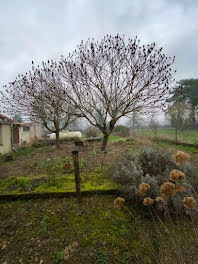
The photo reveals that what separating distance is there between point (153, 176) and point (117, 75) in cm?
425

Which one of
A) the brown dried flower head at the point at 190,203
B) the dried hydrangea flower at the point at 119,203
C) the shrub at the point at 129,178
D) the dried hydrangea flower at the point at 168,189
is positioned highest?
the dried hydrangea flower at the point at 168,189

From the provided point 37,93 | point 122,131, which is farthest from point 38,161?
point 122,131

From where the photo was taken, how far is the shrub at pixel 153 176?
2148 mm

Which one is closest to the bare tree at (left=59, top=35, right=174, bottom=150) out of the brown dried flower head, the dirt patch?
the dirt patch

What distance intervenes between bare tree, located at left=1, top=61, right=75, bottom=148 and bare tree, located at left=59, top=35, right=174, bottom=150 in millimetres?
672

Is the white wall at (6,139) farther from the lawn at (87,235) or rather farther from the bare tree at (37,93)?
the lawn at (87,235)

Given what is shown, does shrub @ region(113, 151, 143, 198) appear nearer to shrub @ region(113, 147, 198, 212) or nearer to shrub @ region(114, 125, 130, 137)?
shrub @ region(113, 147, 198, 212)

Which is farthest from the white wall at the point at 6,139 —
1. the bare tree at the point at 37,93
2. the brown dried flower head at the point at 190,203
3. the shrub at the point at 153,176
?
the brown dried flower head at the point at 190,203

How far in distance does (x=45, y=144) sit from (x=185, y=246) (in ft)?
38.7

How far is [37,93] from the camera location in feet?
23.1

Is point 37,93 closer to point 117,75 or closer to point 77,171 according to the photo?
point 117,75

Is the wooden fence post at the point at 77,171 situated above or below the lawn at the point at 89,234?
above

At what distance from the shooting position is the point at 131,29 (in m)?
5.02

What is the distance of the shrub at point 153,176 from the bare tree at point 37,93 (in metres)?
4.32
